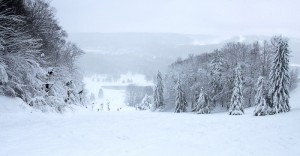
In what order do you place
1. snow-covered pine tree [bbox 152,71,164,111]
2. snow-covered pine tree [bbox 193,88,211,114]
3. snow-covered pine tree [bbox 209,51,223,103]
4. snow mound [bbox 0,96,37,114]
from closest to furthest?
1. snow mound [bbox 0,96,37,114]
2. snow-covered pine tree [bbox 193,88,211,114]
3. snow-covered pine tree [bbox 209,51,223,103]
4. snow-covered pine tree [bbox 152,71,164,111]

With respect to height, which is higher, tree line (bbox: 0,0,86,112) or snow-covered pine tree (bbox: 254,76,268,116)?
tree line (bbox: 0,0,86,112)

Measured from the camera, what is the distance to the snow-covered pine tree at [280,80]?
33875 millimetres

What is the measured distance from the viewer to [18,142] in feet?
31.0

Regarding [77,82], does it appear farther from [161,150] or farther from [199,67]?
[161,150]

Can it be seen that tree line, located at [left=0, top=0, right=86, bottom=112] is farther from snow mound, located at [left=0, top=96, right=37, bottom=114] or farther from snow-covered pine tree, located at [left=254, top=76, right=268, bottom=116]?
snow-covered pine tree, located at [left=254, top=76, right=268, bottom=116]

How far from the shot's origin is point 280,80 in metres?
34.6

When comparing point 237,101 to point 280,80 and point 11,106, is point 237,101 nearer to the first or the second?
point 280,80

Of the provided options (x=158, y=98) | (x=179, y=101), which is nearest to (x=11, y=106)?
(x=179, y=101)

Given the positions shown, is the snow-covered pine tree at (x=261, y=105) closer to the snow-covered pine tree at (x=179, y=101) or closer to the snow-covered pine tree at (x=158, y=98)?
the snow-covered pine tree at (x=179, y=101)

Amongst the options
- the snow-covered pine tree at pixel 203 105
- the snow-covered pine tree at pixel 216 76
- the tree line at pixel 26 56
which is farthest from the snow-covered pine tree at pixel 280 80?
the snow-covered pine tree at pixel 216 76

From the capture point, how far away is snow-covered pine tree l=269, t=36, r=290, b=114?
111 feet

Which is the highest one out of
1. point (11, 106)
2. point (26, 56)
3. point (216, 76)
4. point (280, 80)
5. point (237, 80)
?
point (216, 76)

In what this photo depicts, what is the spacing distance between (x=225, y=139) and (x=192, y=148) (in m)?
3.20

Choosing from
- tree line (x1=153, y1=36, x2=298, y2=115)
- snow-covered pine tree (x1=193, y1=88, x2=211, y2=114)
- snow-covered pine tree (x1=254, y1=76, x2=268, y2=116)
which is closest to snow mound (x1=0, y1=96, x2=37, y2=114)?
snow-covered pine tree (x1=254, y1=76, x2=268, y2=116)
